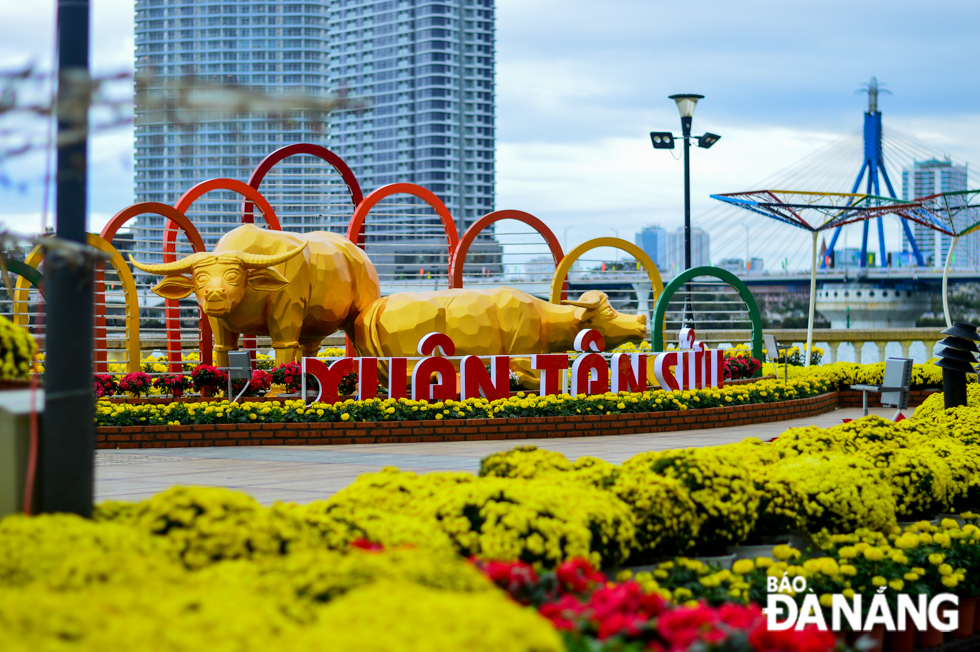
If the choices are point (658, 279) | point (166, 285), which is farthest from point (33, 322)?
point (658, 279)

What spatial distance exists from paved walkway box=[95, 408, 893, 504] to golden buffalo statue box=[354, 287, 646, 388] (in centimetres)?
230

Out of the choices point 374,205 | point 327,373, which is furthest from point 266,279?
point 374,205

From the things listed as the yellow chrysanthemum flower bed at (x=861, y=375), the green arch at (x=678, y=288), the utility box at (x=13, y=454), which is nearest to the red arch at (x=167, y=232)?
the green arch at (x=678, y=288)

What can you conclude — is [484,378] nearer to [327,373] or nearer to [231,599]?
[327,373]

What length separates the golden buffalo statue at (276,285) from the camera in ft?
46.9

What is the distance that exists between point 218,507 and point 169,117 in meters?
1.91

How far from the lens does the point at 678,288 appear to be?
65.0ft

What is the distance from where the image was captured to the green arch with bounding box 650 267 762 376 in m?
18.9

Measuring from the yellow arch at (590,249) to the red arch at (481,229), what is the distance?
0.59 meters

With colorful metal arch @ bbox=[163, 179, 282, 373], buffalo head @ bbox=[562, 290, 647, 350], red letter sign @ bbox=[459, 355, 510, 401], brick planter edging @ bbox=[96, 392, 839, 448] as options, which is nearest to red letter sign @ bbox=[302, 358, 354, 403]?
brick planter edging @ bbox=[96, 392, 839, 448]

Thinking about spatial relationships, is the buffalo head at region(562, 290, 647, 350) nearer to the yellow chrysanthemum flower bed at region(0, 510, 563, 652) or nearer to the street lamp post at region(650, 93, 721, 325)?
the street lamp post at region(650, 93, 721, 325)

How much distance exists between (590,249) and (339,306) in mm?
5972

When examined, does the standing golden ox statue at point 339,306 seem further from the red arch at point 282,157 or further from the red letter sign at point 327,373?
the red arch at point 282,157

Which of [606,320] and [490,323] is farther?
[606,320]
